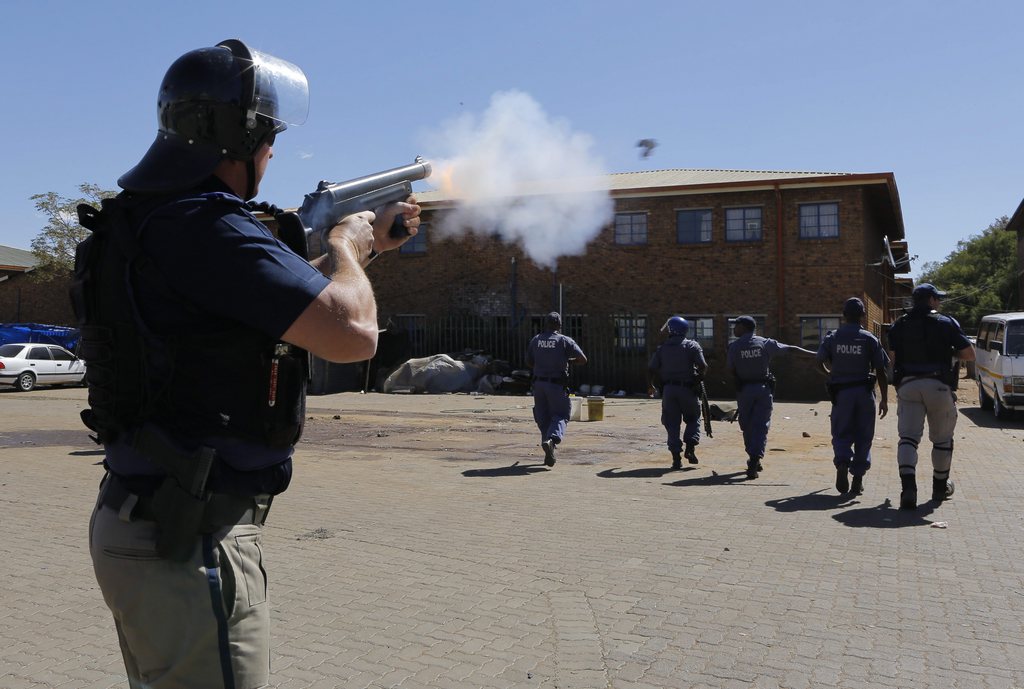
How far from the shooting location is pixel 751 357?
1009cm

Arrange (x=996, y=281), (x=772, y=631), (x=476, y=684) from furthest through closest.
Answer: (x=996, y=281), (x=772, y=631), (x=476, y=684)

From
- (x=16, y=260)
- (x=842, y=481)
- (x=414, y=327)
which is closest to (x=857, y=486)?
(x=842, y=481)

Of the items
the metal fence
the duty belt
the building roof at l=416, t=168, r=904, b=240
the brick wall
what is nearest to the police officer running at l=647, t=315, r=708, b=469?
the duty belt

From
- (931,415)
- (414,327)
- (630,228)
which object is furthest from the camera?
(414,327)

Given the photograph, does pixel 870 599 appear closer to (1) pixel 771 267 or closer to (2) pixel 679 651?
(2) pixel 679 651

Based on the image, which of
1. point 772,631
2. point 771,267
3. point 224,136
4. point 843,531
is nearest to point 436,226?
point 771,267

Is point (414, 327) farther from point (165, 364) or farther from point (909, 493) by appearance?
point (165, 364)

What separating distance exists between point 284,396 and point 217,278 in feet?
0.98

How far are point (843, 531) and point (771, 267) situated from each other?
2017 centimetres

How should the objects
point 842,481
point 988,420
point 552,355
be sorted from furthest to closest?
point 988,420, point 552,355, point 842,481

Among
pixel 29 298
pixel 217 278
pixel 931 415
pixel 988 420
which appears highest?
pixel 29 298

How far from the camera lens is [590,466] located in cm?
1105

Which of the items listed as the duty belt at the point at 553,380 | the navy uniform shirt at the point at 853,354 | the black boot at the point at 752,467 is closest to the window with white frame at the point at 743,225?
the duty belt at the point at 553,380

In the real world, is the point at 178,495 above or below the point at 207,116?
below
